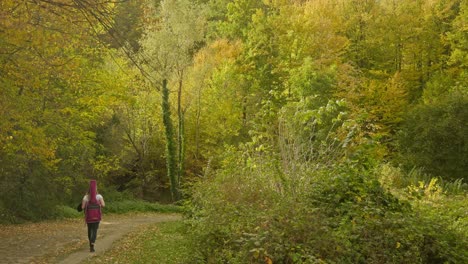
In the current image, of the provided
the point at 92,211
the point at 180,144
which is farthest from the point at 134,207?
the point at 92,211

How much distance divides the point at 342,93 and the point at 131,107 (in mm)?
13628

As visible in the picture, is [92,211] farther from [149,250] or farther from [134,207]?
[134,207]

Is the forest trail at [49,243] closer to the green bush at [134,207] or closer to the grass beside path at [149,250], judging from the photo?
the grass beside path at [149,250]

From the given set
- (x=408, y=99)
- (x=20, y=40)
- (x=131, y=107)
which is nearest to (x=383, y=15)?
(x=408, y=99)

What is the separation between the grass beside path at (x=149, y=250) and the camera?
9805mm

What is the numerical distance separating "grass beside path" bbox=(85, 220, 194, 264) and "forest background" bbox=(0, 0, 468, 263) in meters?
0.78

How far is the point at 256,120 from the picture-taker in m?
27.9

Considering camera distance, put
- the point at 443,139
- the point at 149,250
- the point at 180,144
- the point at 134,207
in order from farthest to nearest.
→ the point at 180,144
the point at 134,207
the point at 443,139
the point at 149,250

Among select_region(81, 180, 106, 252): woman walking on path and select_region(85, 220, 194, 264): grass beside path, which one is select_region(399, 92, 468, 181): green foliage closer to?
select_region(85, 220, 194, 264): grass beside path

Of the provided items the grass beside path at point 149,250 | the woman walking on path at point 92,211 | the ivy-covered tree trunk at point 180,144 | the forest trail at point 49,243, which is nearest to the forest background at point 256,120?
the ivy-covered tree trunk at point 180,144

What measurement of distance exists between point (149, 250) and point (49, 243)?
126 inches

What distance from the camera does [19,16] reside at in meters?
8.59

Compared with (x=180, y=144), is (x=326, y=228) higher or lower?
lower

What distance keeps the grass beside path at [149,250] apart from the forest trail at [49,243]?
14.6 inches
